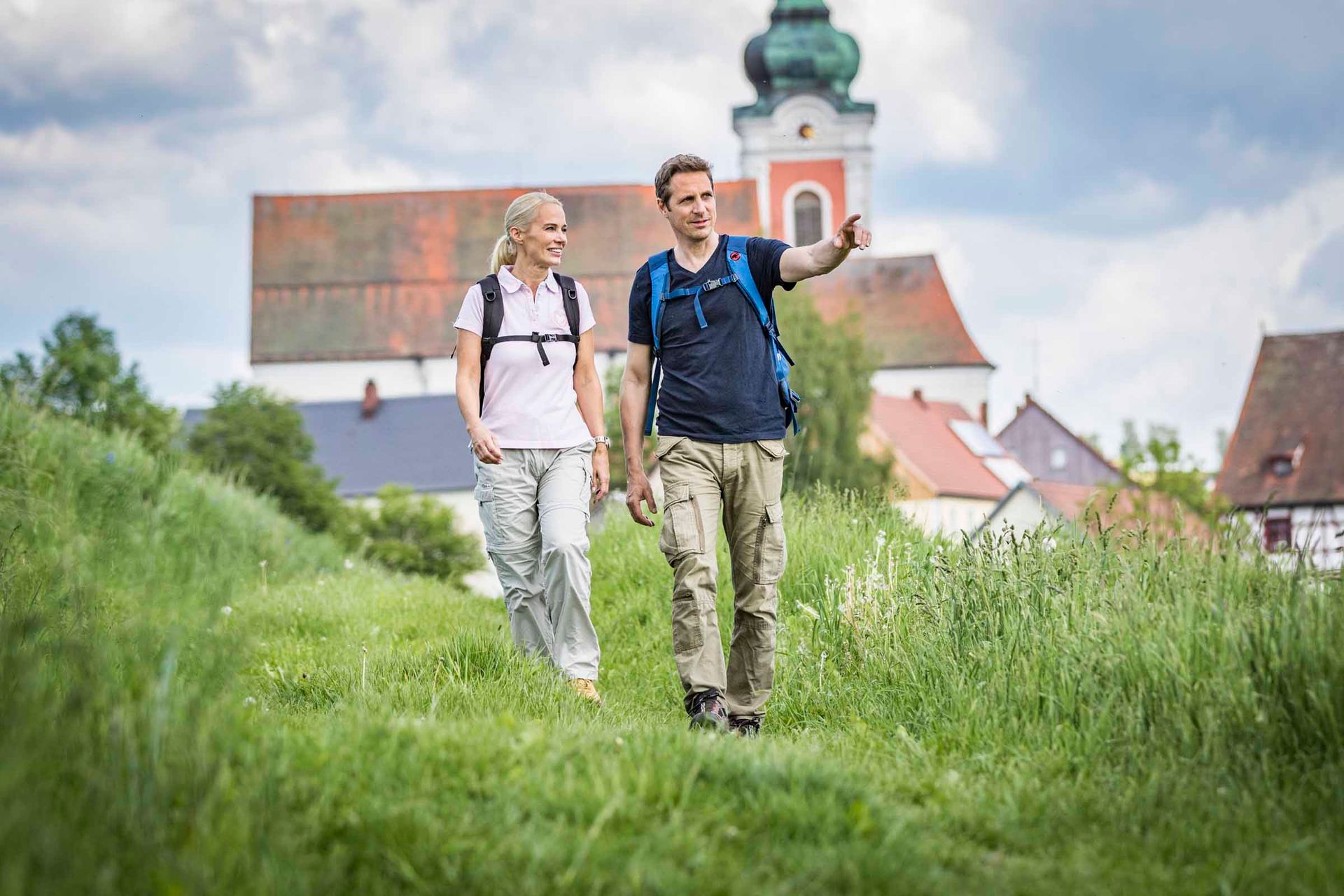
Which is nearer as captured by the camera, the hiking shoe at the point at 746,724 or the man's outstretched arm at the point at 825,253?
the man's outstretched arm at the point at 825,253

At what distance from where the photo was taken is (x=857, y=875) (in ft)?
9.77

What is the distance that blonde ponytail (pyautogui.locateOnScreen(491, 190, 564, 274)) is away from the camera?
19.6 feet

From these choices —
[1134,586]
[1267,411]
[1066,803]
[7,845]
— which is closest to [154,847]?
[7,845]

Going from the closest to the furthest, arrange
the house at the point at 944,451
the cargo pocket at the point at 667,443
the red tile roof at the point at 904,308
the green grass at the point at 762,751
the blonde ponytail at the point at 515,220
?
the green grass at the point at 762,751
the cargo pocket at the point at 667,443
the blonde ponytail at the point at 515,220
the house at the point at 944,451
the red tile roof at the point at 904,308

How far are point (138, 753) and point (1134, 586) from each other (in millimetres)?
3228

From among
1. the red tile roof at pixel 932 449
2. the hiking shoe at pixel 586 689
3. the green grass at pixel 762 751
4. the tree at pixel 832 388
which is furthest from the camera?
the red tile roof at pixel 932 449

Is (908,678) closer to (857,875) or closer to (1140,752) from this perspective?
(1140,752)

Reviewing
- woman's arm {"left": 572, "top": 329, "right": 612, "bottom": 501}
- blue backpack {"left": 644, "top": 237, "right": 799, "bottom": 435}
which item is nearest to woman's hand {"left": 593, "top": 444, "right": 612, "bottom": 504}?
woman's arm {"left": 572, "top": 329, "right": 612, "bottom": 501}

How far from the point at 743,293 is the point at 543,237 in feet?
3.39

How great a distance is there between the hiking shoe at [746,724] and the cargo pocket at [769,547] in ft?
1.59

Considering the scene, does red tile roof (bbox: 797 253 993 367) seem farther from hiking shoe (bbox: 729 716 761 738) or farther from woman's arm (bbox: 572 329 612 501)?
hiking shoe (bbox: 729 716 761 738)

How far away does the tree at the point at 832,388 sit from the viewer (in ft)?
141

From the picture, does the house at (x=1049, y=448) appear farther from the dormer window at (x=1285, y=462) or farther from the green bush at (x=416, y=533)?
the green bush at (x=416, y=533)

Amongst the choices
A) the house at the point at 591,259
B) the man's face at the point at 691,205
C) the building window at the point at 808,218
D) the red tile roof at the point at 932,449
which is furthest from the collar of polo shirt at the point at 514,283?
the building window at the point at 808,218
